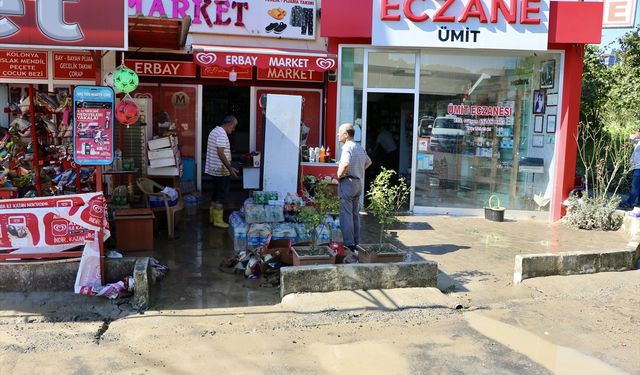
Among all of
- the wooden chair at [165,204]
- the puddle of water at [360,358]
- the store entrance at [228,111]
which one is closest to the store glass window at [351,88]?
the store entrance at [228,111]

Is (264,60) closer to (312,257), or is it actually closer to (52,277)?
(312,257)

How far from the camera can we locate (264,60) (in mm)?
9156

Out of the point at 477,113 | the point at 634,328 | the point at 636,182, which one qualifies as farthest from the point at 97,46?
the point at 636,182

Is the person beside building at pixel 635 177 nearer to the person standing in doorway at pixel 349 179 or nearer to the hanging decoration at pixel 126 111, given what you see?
the person standing in doorway at pixel 349 179

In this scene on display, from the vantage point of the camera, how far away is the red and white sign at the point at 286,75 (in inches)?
417

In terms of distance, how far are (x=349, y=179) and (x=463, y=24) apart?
464 cm

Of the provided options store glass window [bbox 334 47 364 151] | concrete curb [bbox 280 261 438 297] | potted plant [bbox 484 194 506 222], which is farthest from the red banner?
concrete curb [bbox 280 261 438 297]

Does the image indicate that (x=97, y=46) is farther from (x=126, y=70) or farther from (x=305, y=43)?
(x=305, y=43)

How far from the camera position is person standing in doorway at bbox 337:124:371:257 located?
6.66m

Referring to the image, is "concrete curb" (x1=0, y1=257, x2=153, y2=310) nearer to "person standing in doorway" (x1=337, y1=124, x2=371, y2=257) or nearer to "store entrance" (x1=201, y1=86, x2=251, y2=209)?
"person standing in doorway" (x1=337, y1=124, x2=371, y2=257)

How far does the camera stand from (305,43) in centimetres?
1062

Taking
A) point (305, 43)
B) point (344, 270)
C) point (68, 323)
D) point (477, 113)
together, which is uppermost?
point (305, 43)

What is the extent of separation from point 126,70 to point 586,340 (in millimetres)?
5374

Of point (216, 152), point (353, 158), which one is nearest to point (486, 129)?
point (353, 158)
